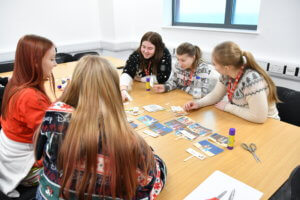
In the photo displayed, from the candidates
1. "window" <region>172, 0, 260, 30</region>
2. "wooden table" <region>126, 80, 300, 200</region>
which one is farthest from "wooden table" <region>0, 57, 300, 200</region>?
"window" <region>172, 0, 260, 30</region>

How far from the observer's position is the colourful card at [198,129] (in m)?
1.71

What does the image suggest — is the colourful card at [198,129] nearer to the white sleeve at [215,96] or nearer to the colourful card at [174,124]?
the colourful card at [174,124]

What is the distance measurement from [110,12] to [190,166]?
4.12m

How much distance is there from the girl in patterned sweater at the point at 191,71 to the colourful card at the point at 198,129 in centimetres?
69

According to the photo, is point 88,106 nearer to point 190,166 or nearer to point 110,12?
point 190,166

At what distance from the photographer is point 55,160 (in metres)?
1.00

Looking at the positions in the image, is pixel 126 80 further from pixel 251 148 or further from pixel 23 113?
pixel 251 148

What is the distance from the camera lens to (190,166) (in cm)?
135

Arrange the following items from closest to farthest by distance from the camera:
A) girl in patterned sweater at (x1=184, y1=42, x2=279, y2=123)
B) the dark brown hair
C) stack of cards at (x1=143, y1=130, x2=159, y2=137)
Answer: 1. stack of cards at (x1=143, y1=130, x2=159, y2=137)
2. girl in patterned sweater at (x1=184, y1=42, x2=279, y2=123)
3. the dark brown hair

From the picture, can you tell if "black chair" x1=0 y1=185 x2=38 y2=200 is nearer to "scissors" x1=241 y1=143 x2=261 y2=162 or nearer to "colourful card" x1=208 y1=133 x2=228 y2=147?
"colourful card" x1=208 y1=133 x2=228 y2=147

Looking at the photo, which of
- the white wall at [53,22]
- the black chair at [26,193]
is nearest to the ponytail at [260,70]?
the black chair at [26,193]

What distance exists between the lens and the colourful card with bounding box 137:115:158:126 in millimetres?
1871

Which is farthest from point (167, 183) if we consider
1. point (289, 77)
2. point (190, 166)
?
point (289, 77)

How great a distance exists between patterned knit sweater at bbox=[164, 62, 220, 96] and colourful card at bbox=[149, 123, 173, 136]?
819 mm
